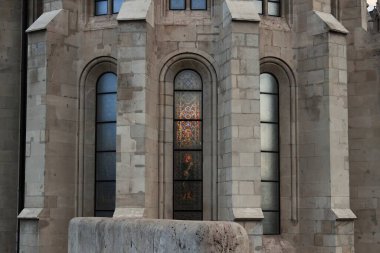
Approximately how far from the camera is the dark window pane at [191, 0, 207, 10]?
18.5 metres

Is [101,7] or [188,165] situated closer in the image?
[188,165]

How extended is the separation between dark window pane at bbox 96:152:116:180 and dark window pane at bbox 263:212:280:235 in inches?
181

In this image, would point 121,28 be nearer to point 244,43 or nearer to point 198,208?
point 244,43

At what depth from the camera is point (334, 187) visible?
17.7 m

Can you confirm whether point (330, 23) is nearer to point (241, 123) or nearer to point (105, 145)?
point (241, 123)

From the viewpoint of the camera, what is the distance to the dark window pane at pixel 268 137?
734 inches

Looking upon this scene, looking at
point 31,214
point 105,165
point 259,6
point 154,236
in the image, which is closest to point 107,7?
point 259,6

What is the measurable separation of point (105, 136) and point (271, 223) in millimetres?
5480

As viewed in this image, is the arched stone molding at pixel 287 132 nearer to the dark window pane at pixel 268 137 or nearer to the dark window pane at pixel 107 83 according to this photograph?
the dark window pane at pixel 268 137

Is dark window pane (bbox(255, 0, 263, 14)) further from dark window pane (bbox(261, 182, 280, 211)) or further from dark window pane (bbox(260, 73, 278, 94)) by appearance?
dark window pane (bbox(261, 182, 280, 211))

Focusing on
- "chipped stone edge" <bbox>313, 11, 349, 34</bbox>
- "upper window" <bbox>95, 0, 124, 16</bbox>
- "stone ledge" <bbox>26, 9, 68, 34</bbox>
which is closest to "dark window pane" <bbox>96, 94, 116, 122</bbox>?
"stone ledge" <bbox>26, 9, 68, 34</bbox>

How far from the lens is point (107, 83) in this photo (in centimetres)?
1897

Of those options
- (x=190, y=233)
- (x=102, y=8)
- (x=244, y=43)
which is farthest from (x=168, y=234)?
(x=102, y=8)

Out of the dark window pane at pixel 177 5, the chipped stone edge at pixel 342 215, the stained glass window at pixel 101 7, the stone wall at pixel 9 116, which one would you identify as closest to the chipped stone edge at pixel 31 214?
the stone wall at pixel 9 116
